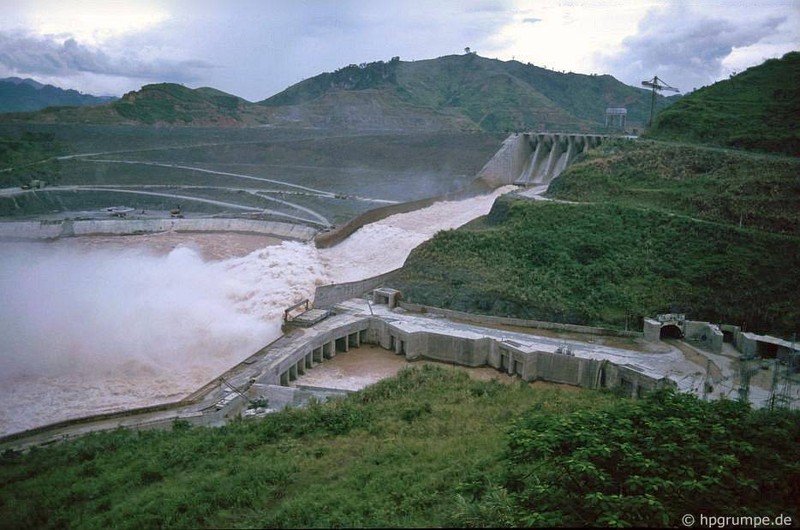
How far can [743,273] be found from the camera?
109ft

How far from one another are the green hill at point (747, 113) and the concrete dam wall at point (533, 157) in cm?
1430

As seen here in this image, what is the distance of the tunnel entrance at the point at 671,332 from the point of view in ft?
102

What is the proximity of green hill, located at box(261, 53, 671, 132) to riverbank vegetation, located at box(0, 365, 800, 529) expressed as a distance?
114 m

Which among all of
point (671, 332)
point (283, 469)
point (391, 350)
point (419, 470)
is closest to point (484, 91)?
point (391, 350)

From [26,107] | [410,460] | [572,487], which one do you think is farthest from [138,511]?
[26,107]

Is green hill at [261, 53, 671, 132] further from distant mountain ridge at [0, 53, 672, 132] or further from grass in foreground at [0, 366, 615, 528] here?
grass in foreground at [0, 366, 615, 528]

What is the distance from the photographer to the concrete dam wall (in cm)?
7544

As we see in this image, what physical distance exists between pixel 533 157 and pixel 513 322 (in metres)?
52.4

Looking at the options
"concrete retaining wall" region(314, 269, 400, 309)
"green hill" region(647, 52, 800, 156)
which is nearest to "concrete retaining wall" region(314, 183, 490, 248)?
"concrete retaining wall" region(314, 269, 400, 309)

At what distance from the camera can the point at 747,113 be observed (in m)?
56.7

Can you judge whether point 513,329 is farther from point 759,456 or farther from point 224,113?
point 224,113

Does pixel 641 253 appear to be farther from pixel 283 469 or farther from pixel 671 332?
pixel 283 469

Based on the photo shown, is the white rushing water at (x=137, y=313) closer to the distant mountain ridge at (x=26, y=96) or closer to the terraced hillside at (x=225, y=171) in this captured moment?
the terraced hillside at (x=225, y=171)

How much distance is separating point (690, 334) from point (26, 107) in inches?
4120
